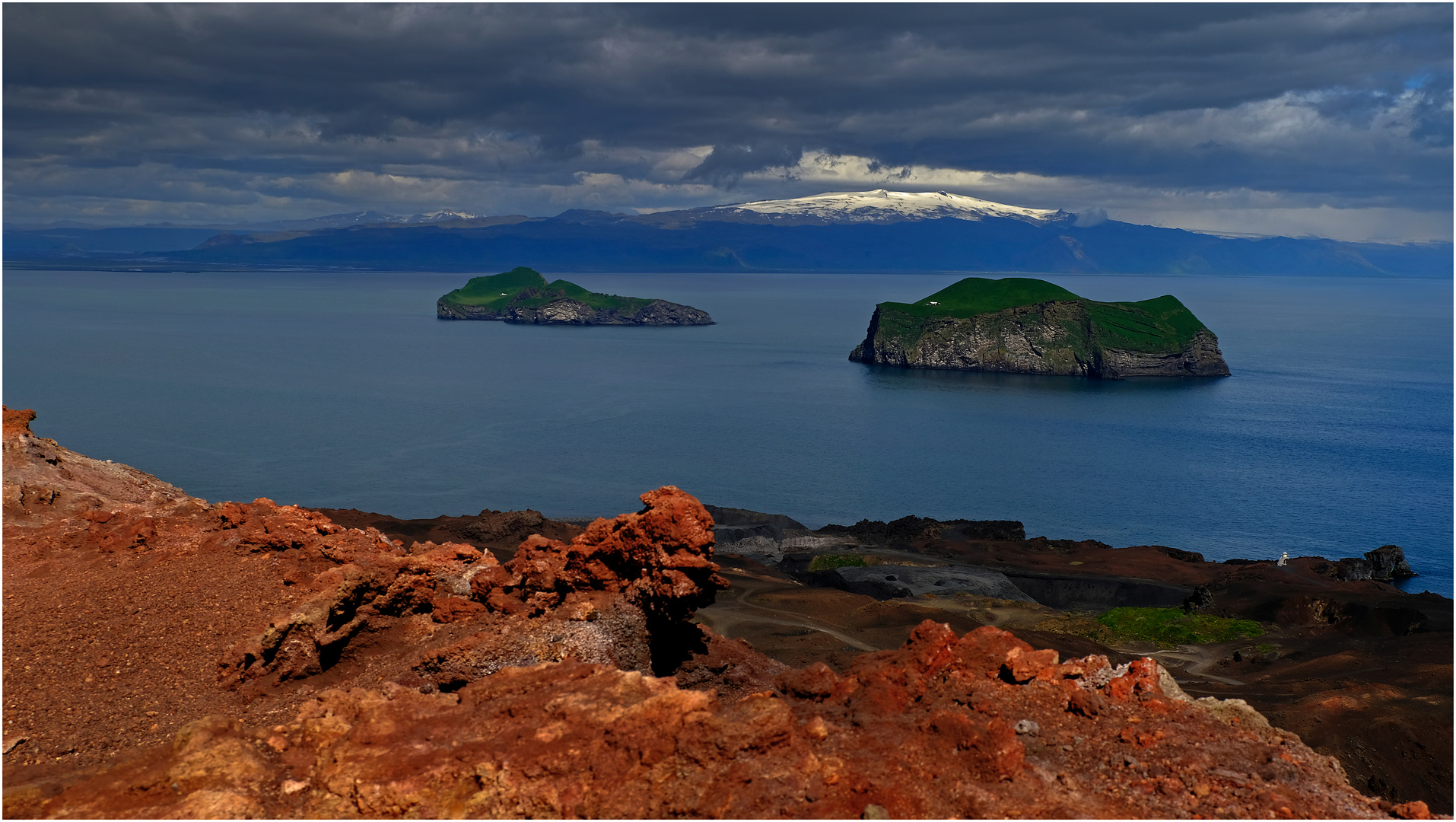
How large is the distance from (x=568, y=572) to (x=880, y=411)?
381 feet

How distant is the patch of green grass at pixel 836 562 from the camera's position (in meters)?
58.8

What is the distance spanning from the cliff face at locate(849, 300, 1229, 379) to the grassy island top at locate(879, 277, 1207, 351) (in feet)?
2.83

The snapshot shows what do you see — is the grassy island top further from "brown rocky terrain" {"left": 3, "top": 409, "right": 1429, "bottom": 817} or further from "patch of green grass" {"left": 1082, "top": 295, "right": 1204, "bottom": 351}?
"brown rocky terrain" {"left": 3, "top": 409, "right": 1429, "bottom": 817}

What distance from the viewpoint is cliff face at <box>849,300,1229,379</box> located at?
174m

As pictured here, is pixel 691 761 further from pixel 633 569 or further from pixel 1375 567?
pixel 1375 567

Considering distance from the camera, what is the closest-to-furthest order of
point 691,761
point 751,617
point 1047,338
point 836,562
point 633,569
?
1. point 691,761
2. point 633,569
3. point 751,617
4. point 836,562
5. point 1047,338

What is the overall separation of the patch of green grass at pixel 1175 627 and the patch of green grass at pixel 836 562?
16.0m

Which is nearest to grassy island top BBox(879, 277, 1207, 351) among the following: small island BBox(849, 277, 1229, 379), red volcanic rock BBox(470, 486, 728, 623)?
small island BBox(849, 277, 1229, 379)

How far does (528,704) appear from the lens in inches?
572

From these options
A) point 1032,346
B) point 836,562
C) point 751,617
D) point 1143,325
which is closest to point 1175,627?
point 836,562

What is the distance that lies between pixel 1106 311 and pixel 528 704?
187467 millimetres

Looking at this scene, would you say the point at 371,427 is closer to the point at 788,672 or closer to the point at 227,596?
the point at 227,596

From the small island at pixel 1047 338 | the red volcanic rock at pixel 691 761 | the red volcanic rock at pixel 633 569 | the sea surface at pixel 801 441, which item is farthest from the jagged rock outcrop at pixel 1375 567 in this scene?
the small island at pixel 1047 338

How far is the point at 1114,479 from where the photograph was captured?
98.1m
